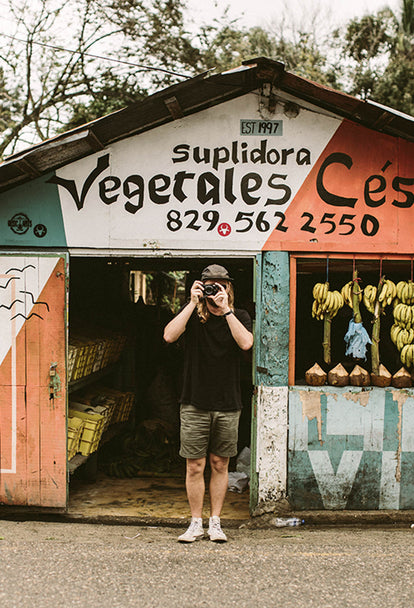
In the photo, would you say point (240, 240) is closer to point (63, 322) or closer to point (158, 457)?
point (63, 322)

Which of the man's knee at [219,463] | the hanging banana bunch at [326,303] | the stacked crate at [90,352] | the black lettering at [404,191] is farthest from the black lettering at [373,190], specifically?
the stacked crate at [90,352]

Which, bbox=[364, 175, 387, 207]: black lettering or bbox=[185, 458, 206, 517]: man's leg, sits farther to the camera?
bbox=[364, 175, 387, 207]: black lettering

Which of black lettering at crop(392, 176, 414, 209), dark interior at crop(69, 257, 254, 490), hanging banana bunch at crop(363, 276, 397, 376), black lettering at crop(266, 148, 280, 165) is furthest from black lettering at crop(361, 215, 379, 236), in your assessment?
dark interior at crop(69, 257, 254, 490)

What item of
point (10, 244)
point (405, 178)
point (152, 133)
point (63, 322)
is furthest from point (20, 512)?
point (405, 178)

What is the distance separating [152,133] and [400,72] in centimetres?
1442

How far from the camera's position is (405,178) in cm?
511

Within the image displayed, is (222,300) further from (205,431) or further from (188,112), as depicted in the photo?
(188,112)

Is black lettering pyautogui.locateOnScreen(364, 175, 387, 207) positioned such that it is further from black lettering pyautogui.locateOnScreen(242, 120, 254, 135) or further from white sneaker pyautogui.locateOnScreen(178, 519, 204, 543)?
white sneaker pyautogui.locateOnScreen(178, 519, 204, 543)

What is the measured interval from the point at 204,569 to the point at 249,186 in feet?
10.5

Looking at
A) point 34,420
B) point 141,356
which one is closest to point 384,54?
point 141,356

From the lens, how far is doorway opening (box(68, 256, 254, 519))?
5.73 metres

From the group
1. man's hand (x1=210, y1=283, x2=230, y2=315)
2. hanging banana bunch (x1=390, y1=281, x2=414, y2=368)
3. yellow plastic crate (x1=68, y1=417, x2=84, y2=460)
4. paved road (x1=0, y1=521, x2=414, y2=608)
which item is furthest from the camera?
yellow plastic crate (x1=68, y1=417, x2=84, y2=460)

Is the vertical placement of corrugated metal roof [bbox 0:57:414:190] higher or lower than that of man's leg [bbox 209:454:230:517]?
higher

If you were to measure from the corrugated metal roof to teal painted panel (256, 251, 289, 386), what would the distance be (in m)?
1.40
